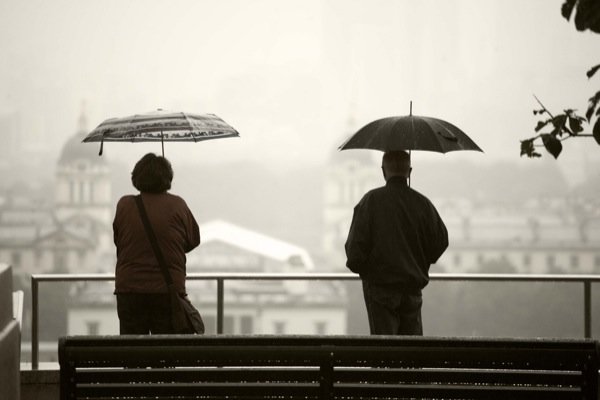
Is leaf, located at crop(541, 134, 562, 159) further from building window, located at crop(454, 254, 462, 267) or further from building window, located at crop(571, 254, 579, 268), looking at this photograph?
building window, located at crop(454, 254, 462, 267)

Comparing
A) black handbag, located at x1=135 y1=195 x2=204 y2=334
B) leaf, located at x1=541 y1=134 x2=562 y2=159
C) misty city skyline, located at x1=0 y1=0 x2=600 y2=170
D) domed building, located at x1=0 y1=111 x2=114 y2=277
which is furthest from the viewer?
misty city skyline, located at x1=0 y1=0 x2=600 y2=170

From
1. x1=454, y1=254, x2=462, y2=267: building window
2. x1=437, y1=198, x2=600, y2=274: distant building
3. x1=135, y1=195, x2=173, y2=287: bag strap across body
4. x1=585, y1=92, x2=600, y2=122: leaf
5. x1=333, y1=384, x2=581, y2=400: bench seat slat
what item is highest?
x1=585, y1=92, x2=600, y2=122: leaf

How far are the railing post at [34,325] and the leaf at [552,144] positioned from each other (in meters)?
3.91

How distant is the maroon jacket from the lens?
437cm

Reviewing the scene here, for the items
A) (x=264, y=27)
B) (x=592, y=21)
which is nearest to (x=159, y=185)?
(x=592, y=21)

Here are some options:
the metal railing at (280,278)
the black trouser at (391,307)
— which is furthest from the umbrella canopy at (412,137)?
the metal railing at (280,278)

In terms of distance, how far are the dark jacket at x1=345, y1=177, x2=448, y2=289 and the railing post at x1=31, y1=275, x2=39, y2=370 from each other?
2.34 meters

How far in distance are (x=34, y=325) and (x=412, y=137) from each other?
2884mm

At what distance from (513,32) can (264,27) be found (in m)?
39.8

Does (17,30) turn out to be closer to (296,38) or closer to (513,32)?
(296,38)

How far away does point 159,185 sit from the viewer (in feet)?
14.4

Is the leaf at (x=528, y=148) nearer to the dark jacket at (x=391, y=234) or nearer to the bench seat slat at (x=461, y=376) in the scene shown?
the bench seat slat at (x=461, y=376)

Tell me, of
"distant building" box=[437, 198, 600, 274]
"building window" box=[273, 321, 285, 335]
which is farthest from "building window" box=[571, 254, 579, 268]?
"building window" box=[273, 321, 285, 335]

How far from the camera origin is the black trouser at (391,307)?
179 inches
